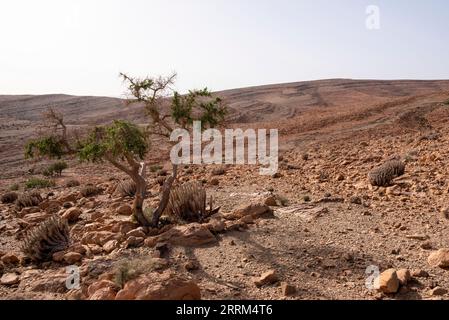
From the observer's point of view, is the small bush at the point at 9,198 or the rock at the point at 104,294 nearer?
the rock at the point at 104,294

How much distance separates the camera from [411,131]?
16828 mm

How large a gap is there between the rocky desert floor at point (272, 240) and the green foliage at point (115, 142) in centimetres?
130

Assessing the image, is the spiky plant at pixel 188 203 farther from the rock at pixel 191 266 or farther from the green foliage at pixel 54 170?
the green foliage at pixel 54 170

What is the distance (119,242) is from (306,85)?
51.2 m

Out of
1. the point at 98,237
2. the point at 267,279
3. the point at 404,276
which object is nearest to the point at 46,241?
the point at 98,237

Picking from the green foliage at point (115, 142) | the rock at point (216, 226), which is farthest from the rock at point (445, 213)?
the green foliage at point (115, 142)

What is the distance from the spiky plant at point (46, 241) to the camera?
691cm

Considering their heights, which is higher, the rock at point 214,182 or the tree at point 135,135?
the tree at point 135,135

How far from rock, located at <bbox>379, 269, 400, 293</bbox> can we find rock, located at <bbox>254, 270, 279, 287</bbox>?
1163 mm

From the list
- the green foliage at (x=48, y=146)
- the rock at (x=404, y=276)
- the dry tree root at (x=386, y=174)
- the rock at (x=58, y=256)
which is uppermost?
the green foliage at (x=48, y=146)

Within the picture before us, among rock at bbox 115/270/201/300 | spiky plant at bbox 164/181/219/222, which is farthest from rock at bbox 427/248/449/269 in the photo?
spiky plant at bbox 164/181/219/222

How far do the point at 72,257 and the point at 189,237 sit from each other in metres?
1.75
